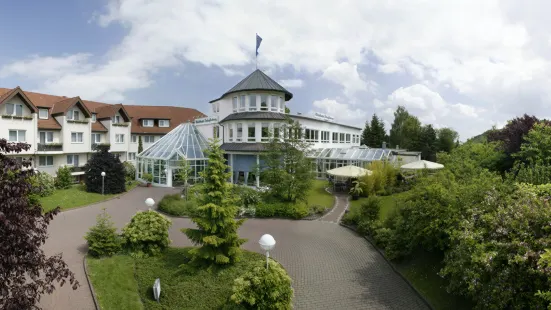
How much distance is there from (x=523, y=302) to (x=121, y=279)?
13.2m

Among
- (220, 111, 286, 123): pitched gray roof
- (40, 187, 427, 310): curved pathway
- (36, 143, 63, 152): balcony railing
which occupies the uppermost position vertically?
(220, 111, 286, 123): pitched gray roof

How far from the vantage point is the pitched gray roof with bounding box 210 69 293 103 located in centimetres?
3378

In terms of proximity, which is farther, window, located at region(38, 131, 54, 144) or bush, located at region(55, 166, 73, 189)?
window, located at region(38, 131, 54, 144)

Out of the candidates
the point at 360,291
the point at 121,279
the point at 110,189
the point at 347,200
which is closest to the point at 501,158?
the point at 347,200

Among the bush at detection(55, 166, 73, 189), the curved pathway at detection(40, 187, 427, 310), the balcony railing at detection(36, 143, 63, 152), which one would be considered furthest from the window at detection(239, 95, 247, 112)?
the balcony railing at detection(36, 143, 63, 152)

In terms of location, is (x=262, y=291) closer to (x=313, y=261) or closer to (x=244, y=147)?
(x=313, y=261)

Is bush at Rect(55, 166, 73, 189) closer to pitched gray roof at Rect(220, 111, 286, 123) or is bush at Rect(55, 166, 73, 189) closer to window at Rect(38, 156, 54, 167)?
window at Rect(38, 156, 54, 167)

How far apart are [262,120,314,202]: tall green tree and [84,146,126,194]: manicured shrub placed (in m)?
14.8

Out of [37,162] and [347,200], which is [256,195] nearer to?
[347,200]

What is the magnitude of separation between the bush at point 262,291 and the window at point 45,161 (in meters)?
32.1

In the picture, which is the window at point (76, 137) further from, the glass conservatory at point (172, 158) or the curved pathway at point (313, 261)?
the curved pathway at point (313, 261)

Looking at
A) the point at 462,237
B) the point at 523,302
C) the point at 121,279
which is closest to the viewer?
the point at 523,302

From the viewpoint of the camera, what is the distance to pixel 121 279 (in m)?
12.5

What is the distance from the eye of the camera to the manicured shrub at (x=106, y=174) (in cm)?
2914
